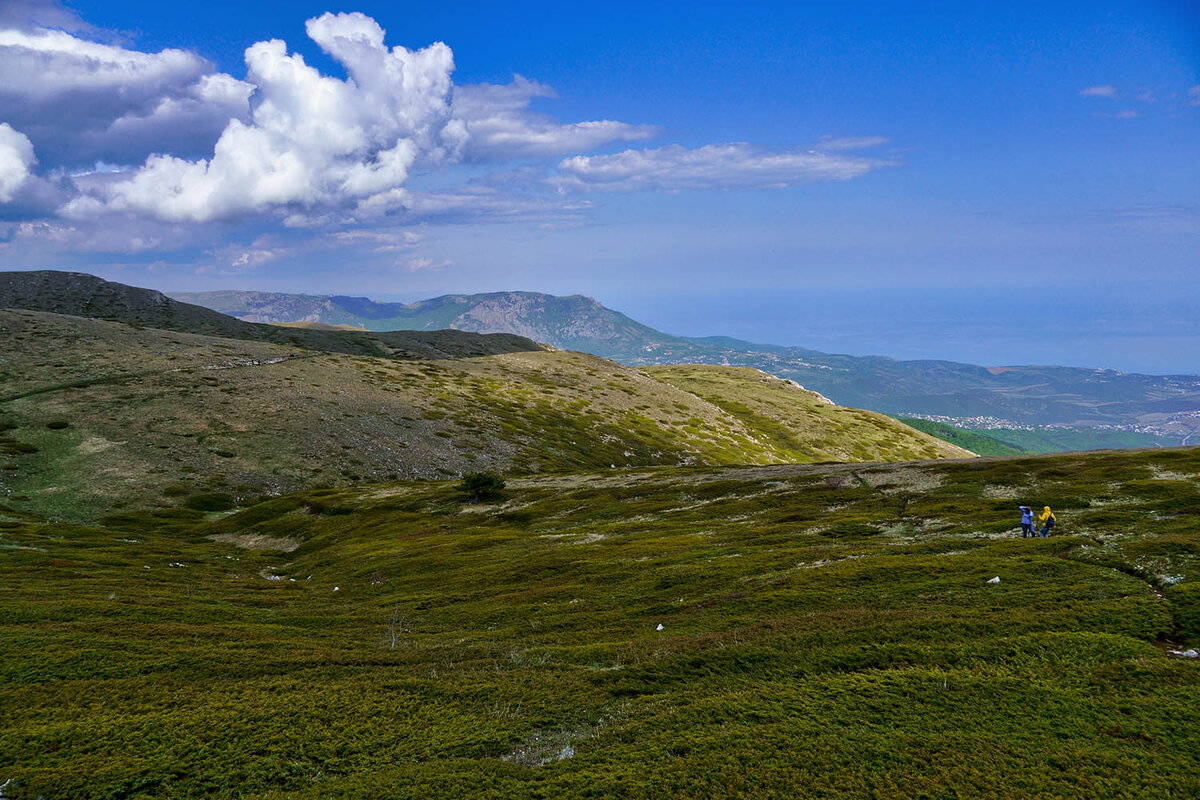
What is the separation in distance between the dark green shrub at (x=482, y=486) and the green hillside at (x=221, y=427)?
120ft

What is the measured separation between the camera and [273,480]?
114m

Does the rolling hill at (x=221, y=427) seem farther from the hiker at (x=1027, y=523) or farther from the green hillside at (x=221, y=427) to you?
the hiker at (x=1027, y=523)

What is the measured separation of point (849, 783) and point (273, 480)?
118058 millimetres

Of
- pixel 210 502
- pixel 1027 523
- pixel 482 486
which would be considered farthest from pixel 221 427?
pixel 1027 523

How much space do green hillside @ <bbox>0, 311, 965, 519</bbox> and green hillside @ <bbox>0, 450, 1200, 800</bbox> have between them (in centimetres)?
5658

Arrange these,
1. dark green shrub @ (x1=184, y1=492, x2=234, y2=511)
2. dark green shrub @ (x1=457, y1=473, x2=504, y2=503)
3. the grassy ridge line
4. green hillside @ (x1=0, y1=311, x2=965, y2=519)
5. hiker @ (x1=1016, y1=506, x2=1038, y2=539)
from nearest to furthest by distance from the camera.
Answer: hiker @ (x1=1016, y1=506, x2=1038, y2=539), dark green shrub @ (x1=457, y1=473, x2=504, y2=503), dark green shrub @ (x1=184, y1=492, x2=234, y2=511), green hillside @ (x1=0, y1=311, x2=965, y2=519), the grassy ridge line

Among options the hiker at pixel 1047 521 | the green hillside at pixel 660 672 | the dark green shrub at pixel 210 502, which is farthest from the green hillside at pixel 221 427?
the hiker at pixel 1047 521

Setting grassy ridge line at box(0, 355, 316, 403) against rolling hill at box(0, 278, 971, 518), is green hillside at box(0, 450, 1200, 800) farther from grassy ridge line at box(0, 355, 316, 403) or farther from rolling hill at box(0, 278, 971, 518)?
grassy ridge line at box(0, 355, 316, 403)

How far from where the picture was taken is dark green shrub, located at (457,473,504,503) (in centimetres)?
9700

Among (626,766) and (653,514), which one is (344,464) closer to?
(653,514)

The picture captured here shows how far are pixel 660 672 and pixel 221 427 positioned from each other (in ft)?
426

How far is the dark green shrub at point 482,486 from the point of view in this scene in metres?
97.0

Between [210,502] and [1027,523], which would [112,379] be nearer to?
[210,502]

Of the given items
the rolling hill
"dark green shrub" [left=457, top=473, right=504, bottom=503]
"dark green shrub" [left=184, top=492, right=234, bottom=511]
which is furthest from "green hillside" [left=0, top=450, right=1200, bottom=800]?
the rolling hill
